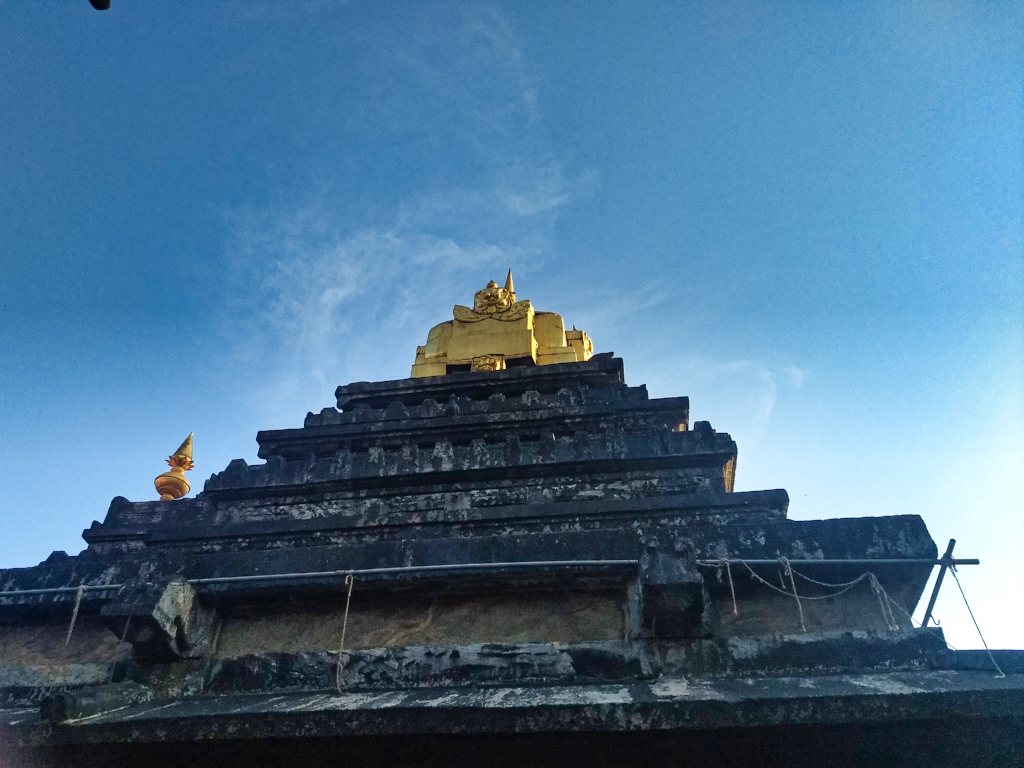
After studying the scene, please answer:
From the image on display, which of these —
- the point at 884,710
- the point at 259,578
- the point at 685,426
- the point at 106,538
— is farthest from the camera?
the point at 685,426

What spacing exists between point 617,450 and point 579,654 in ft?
9.95

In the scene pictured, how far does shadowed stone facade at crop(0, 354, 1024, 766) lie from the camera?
3.51 meters

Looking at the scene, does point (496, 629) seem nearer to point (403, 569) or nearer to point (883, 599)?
point (403, 569)

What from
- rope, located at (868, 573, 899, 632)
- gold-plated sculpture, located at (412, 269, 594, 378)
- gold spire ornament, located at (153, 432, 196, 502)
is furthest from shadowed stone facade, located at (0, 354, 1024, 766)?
gold-plated sculpture, located at (412, 269, 594, 378)

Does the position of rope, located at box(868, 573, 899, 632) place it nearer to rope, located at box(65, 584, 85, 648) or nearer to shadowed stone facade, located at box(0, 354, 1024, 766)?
shadowed stone facade, located at box(0, 354, 1024, 766)

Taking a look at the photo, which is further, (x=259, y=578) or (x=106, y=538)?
(x=106, y=538)

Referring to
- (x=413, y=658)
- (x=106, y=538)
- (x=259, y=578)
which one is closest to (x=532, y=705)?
(x=413, y=658)

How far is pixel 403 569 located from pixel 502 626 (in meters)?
0.88

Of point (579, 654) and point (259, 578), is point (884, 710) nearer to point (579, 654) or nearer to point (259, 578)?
point (579, 654)

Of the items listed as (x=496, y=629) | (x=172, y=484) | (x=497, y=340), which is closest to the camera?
(x=496, y=629)

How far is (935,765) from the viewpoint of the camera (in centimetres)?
350

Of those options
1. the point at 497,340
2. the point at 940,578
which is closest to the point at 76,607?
the point at 940,578

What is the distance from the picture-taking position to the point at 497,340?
492 inches

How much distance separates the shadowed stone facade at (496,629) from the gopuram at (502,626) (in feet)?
0.06
